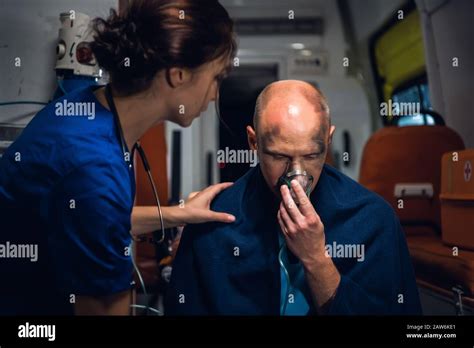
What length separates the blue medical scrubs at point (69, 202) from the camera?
2.73ft

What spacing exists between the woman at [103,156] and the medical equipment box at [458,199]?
2.08ft

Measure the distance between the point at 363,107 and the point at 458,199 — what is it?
399 mm

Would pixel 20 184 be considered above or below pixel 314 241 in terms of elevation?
above

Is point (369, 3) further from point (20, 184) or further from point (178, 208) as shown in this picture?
point (20, 184)

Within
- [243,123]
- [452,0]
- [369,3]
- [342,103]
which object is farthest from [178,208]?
[452,0]

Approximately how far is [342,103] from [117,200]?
79 cm

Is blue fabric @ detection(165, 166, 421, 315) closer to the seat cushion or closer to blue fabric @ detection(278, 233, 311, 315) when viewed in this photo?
blue fabric @ detection(278, 233, 311, 315)

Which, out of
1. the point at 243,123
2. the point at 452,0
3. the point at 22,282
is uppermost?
the point at 452,0

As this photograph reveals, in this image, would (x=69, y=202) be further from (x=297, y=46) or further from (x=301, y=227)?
(x=297, y=46)

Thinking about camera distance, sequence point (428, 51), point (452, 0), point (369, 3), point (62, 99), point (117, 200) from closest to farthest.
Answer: point (117, 200) → point (62, 99) → point (369, 3) → point (452, 0) → point (428, 51)

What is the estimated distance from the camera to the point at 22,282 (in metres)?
0.95

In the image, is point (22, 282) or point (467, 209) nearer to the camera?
point (22, 282)

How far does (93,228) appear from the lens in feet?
2.73

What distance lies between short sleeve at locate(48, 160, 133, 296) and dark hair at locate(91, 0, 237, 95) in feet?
0.67
